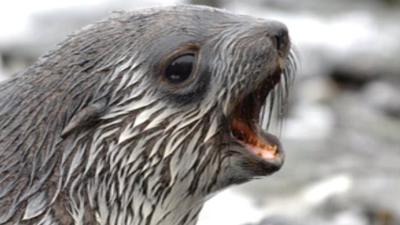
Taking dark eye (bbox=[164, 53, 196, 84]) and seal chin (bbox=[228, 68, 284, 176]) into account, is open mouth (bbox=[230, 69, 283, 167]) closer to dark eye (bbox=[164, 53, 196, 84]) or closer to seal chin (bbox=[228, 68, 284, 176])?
seal chin (bbox=[228, 68, 284, 176])

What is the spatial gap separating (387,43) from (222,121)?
31.5ft

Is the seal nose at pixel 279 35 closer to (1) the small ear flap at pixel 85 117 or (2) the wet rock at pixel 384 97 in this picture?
(1) the small ear flap at pixel 85 117

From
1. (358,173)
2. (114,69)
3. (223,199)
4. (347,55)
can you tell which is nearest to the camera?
(114,69)

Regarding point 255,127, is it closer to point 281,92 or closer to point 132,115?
point 281,92

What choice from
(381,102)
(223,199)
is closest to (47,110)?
(223,199)

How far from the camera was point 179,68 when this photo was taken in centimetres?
563

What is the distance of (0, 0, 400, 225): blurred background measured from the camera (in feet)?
31.3

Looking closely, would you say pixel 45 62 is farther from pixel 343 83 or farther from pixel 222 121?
pixel 343 83

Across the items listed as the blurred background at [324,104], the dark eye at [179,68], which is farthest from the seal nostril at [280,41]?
the blurred background at [324,104]

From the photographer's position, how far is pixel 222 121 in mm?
5676

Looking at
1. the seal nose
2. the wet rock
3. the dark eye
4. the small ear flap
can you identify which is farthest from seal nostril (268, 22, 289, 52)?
the wet rock

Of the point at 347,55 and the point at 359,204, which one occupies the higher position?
the point at 347,55

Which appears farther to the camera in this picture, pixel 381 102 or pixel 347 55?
pixel 347 55

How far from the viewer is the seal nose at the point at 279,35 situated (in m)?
5.68
